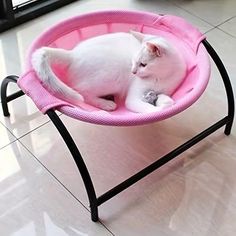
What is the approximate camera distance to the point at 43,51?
1322 mm

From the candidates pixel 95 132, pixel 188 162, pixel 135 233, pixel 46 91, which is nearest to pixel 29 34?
pixel 95 132

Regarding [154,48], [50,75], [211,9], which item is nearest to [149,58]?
[154,48]

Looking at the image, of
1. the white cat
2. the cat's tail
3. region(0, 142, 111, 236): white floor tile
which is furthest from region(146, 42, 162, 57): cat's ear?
region(0, 142, 111, 236): white floor tile

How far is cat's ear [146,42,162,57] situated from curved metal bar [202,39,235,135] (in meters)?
0.17

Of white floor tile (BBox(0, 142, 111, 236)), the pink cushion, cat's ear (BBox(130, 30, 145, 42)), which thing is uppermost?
cat's ear (BBox(130, 30, 145, 42))

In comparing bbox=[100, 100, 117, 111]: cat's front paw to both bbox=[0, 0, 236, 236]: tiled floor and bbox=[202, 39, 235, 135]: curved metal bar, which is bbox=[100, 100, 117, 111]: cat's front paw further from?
bbox=[202, 39, 235, 135]: curved metal bar

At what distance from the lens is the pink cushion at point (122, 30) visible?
3.97 ft

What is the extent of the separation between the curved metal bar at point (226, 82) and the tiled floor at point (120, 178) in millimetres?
53

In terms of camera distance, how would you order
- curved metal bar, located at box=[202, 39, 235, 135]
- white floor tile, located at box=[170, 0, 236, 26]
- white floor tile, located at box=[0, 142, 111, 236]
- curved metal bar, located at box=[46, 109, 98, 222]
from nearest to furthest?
curved metal bar, located at box=[46, 109, 98, 222], white floor tile, located at box=[0, 142, 111, 236], curved metal bar, located at box=[202, 39, 235, 135], white floor tile, located at box=[170, 0, 236, 26]

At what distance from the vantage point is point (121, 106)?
1.43 metres

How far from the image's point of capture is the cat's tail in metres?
1.28

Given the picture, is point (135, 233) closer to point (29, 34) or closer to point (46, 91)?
point (46, 91)

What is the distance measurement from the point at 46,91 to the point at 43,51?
0.42 feet

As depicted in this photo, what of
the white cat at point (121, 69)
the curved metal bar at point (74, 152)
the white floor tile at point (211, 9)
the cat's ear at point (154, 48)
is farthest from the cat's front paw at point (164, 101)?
the white floor tile at point (211, 9)
